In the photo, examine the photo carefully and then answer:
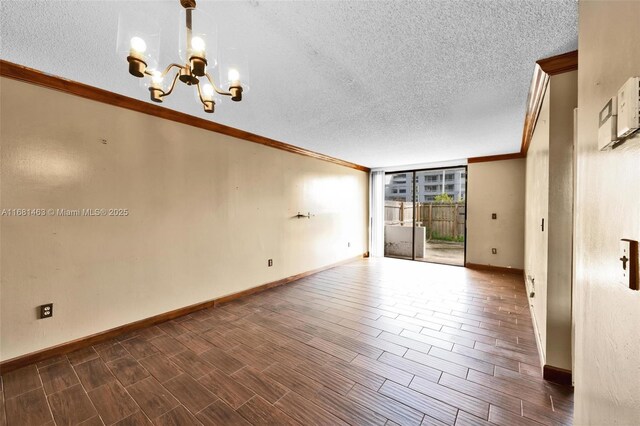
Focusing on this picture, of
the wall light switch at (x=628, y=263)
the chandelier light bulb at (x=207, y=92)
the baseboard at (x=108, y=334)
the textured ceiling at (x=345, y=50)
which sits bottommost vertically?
the baseboard at (x=108, y=334)

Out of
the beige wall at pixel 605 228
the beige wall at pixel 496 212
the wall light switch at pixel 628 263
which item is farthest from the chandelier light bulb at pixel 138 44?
the beige wall at pixel 496 212

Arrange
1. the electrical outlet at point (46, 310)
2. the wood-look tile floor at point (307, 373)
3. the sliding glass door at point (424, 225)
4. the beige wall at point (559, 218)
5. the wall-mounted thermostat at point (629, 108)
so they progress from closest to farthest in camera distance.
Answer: the wall-mounted thermostat at point (629, 108) < the wood-look tile floor at point (307, 373) < the beige wall at point (559, 218) < the electrical outlet at point (46, 310) < the sliding glass door at point (424, 225)

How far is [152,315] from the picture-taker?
2748mm

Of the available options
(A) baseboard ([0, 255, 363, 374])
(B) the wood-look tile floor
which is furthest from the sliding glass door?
(A) baseboard ([0, 255, 363, 374])

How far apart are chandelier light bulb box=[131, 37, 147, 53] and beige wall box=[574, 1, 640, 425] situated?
71.3 inches

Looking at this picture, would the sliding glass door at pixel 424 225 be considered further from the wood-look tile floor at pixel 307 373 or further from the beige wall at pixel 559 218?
the beige wall at pixel 559 218

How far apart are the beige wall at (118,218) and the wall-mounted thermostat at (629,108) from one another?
10.9ft

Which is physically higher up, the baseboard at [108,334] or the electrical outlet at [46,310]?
the electrical outlet at [46,310]

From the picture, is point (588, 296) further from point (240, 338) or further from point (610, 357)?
point (240, 338)

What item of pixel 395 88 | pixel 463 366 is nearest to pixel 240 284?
pixel 463 366

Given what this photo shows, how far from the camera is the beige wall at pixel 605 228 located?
670 millimetres

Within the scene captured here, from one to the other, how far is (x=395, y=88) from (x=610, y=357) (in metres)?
2.17

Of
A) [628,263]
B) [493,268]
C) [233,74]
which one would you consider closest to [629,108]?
[628,263]

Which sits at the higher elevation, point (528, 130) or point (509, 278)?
point (528, 130)
